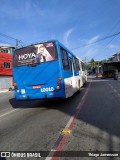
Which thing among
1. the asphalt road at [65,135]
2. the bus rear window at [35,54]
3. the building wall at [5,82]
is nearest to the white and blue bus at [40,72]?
the bus rear window at [35,54]

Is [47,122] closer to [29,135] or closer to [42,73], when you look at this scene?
[29,135]

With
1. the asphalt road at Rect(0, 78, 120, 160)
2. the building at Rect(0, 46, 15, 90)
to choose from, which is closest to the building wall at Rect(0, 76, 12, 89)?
the building at Rect(0, 46, 15, 90)

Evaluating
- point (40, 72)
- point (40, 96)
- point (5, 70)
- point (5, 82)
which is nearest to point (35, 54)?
point (40, 72)

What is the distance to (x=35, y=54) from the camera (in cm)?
954

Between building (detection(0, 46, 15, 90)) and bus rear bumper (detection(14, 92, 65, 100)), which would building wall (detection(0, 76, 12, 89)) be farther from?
bus rear bumper (detection(14, 92, 65, 100))

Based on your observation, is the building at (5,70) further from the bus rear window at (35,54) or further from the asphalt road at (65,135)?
the asphalt road at (65,135)

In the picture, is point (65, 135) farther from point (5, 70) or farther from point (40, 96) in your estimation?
point (5, 70)

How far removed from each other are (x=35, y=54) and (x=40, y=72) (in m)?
0.94

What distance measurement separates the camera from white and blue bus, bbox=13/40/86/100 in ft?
30.0

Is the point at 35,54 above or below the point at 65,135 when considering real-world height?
above

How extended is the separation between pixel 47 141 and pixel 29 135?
84 centimetres

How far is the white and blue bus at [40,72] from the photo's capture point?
9156mm

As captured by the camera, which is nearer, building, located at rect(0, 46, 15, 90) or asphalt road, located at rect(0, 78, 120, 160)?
asphalt road, located at rect(0, 78, 120, 160)

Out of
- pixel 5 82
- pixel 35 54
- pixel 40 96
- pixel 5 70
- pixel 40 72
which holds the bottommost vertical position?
pixel 5 82
